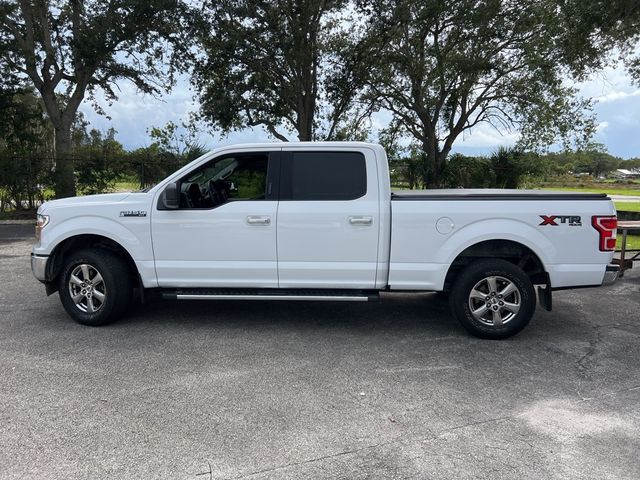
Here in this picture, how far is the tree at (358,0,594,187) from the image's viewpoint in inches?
589

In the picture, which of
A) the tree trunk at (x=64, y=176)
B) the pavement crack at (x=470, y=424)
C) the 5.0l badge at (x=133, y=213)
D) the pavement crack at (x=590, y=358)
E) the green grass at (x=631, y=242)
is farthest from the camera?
the tree trunk at (x=64, y=176)

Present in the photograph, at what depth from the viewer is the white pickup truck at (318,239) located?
4965 mm

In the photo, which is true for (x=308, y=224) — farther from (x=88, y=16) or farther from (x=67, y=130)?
(x=67, y=130)

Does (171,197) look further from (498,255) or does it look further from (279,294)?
(498,255)

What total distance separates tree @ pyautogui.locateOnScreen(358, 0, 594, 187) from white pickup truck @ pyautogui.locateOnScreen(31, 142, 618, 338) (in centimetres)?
1050

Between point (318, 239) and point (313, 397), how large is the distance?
1.80 meters

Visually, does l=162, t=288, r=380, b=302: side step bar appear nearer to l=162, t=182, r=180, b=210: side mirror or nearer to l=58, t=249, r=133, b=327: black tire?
l=58, t=249, r=133, b=327: black tire

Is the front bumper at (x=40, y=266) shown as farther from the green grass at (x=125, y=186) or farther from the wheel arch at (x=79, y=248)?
the green grass at (x=125, y=186)

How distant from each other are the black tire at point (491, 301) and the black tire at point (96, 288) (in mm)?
3584

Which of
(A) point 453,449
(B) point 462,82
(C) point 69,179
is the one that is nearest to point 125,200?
(A) point 453,449

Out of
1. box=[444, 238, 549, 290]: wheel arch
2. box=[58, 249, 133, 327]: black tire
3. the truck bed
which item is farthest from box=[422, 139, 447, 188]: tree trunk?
box=[58, 249, 133, 327]: black tire

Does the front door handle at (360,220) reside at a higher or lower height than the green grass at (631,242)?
higher

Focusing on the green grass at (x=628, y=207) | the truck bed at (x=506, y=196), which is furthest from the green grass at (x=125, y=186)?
the green grass at (x=628, y=207)

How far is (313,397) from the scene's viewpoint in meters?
3.81
